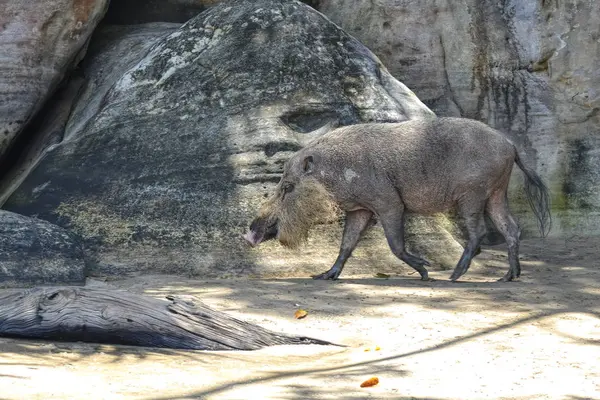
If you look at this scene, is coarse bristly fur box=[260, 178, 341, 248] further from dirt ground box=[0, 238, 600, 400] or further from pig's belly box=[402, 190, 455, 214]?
dirt ground box=[0, 238, 600, 400]

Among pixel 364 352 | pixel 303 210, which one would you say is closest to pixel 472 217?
pixel 303 210

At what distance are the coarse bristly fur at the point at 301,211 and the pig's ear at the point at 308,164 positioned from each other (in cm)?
9

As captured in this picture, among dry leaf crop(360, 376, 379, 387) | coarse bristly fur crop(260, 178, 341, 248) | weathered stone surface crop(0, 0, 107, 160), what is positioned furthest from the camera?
weathered stone surface crop(0, 0, 107, 160)

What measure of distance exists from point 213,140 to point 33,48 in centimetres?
250

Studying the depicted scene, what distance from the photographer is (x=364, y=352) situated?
606cm

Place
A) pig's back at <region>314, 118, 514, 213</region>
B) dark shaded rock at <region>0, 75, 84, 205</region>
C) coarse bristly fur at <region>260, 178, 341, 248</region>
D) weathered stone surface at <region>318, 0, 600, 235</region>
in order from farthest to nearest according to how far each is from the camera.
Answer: weathered stone surface at <region>318, 0, 600, 235</region> < dark shaded rock at <region>0, 75, 84, 205</region> < coarse bristly fur at <region>260, 178, 341, 248</region> < pig's back at <region>314, 118, 514, 213</region>

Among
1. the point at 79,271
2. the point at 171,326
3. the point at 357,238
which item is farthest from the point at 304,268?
the point at 171,326

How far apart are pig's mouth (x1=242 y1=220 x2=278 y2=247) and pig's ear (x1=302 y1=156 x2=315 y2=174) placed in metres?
0.51

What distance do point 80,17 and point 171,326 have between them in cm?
610

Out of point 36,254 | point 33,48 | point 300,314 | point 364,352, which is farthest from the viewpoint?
point 33,48

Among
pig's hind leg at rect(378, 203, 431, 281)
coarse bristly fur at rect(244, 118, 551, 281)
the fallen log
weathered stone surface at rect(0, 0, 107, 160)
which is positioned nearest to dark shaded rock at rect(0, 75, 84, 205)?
weathered stone surface at rect(0, 0, 107, 160)

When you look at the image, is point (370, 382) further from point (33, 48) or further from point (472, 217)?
point (33, 48)

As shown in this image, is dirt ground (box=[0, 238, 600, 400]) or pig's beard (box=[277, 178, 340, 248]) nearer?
dirt ground (box=[0, 238, 600, 400])

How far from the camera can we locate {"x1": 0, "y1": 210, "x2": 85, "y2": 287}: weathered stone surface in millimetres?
8164
